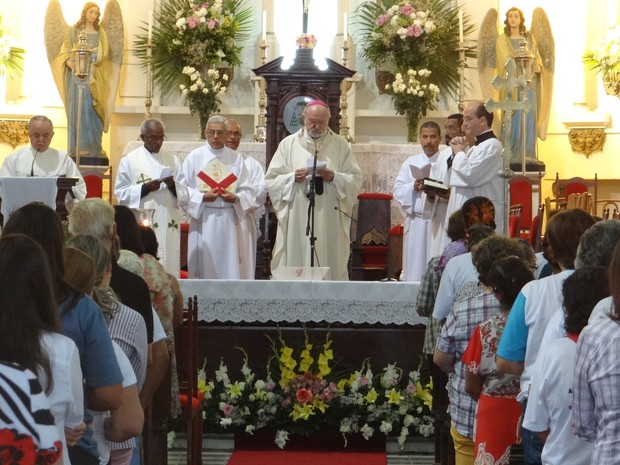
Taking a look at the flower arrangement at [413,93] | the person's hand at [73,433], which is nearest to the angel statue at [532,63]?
the flower arrangement at [413,93]

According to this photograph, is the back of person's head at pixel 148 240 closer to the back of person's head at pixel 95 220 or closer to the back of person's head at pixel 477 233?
the back of person's head at pixel 95 220

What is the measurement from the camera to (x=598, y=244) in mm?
4441

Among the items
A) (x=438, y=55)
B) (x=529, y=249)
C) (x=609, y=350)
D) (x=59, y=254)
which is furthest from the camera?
(x=438, y=55)

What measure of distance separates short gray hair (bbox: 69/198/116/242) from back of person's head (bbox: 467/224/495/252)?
1.93 m

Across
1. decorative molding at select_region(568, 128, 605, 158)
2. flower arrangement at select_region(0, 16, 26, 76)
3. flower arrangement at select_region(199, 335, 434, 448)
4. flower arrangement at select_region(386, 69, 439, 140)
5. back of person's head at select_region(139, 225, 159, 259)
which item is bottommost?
flower arrangement at select_region(199, 335, 434, 448)

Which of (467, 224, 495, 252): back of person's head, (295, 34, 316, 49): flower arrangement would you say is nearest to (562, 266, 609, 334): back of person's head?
(467, 224, 495, 252): back of person's head

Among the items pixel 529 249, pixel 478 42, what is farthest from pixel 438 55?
pixel 529 249

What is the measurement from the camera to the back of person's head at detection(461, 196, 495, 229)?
6.73 metres

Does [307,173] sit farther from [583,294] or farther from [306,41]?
[583,294]

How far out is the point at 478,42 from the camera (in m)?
15.5

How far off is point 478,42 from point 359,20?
1496mm

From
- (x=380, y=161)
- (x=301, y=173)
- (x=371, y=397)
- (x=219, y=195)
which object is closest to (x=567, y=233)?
(x=371, y=397)

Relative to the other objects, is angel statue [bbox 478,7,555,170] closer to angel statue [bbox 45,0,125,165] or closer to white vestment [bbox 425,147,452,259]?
white vestment [bbox 425,147,452,259]

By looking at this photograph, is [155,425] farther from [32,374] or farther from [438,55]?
[438,55]
